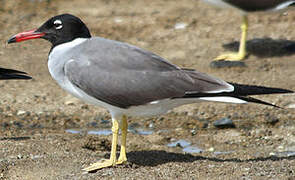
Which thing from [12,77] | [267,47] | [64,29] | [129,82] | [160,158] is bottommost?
[267,47]

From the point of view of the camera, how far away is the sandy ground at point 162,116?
583cm

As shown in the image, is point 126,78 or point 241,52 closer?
point 126,78

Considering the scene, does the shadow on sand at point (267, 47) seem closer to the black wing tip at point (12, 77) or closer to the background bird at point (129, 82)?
the black wing tip at point (12, 77)

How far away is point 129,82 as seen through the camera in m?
5.66

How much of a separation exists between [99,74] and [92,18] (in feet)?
19.8

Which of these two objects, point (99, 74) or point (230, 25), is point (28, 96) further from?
point (230, 25)

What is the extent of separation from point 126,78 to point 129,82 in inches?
1.8

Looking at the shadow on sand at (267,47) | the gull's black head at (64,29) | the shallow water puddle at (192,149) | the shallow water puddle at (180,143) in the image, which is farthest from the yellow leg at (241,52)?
the gull's black head at (64,29)

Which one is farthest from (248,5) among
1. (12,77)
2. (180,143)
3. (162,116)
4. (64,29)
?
(64,29)

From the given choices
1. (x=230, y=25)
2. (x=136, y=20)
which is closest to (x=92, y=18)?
(x=136, y=20)

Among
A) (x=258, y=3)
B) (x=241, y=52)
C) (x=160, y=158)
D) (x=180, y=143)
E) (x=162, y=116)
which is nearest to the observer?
(x=160, y=158)

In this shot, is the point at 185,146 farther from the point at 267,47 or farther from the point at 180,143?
the point at 267,47

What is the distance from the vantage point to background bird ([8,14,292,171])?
18.4 ft

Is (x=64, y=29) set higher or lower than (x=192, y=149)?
higher
